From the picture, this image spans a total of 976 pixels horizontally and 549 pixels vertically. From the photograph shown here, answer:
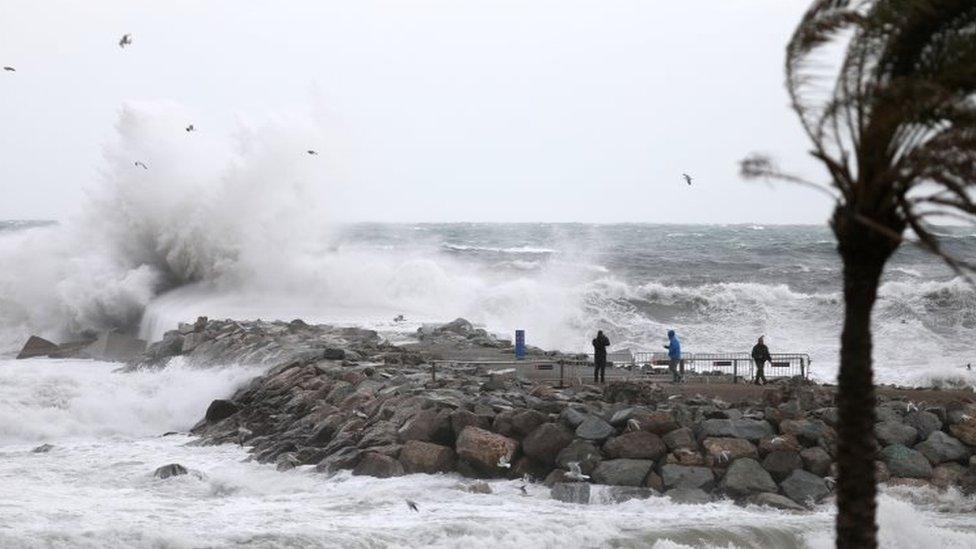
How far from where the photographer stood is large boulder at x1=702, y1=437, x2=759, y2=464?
12.4 m

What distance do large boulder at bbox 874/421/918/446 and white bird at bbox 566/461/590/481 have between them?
3.67m

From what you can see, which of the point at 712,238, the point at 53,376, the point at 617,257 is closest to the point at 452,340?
the point at 53,376

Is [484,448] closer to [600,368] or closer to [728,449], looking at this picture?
[728,449]

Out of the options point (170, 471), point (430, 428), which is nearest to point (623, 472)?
point (430, 428)

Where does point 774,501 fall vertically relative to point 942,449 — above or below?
below

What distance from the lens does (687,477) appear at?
39.6 feet

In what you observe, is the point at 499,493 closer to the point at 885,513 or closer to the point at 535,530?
the point at 535,530

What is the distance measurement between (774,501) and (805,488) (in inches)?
18.3

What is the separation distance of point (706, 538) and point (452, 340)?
14365 millimetres

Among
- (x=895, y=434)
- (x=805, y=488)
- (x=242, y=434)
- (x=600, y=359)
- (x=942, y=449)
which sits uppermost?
(x=600, y=359)

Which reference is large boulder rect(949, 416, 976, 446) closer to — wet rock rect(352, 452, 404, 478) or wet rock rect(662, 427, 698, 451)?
wet rock rect(662, 427, 698, 451)

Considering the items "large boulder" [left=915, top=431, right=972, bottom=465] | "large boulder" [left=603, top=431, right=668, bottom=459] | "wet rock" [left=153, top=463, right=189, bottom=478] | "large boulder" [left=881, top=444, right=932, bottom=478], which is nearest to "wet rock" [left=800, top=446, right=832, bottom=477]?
"large boulder" [left=881, top=444, right=932, bottom=478]

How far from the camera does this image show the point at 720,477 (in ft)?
40.1

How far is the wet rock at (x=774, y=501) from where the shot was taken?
11656 millimetres
